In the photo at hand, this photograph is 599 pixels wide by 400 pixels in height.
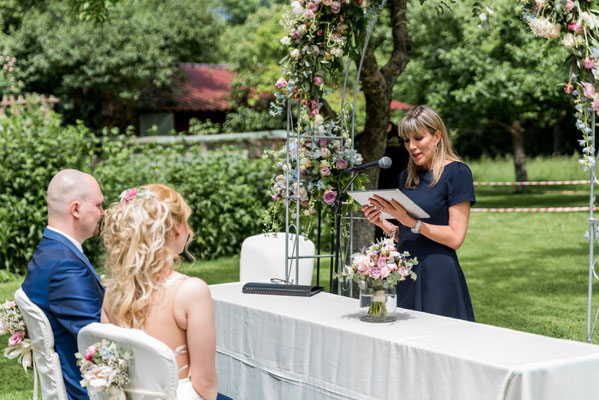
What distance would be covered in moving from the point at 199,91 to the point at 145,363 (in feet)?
75.4

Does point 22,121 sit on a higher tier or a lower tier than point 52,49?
lower

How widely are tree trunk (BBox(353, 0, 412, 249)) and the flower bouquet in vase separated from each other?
4.14m

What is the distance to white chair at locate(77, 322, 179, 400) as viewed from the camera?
2131 millimetres

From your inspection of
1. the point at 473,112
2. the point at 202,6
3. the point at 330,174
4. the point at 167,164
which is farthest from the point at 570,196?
the point at 330,174

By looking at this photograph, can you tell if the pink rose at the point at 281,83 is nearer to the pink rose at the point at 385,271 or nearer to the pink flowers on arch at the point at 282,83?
the pink flowers on arch at the point at 282,83

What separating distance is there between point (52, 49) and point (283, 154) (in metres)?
15.9

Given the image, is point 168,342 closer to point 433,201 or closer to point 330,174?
point 433,201

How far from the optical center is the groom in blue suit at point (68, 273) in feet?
8.70

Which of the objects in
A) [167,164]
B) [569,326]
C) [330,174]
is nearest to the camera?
[330,174]

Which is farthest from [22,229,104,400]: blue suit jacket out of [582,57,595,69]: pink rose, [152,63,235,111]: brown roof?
[152,63,235,111]: brown roof

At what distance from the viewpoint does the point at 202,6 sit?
70.2 ft

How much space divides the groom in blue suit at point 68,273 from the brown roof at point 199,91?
19183mm

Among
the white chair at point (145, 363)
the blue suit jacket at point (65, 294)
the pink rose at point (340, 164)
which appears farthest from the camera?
the pink rose at point (340, 164)

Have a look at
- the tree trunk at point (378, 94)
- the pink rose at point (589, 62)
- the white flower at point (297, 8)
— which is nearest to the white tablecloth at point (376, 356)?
the pink rose at point (589, 62)
